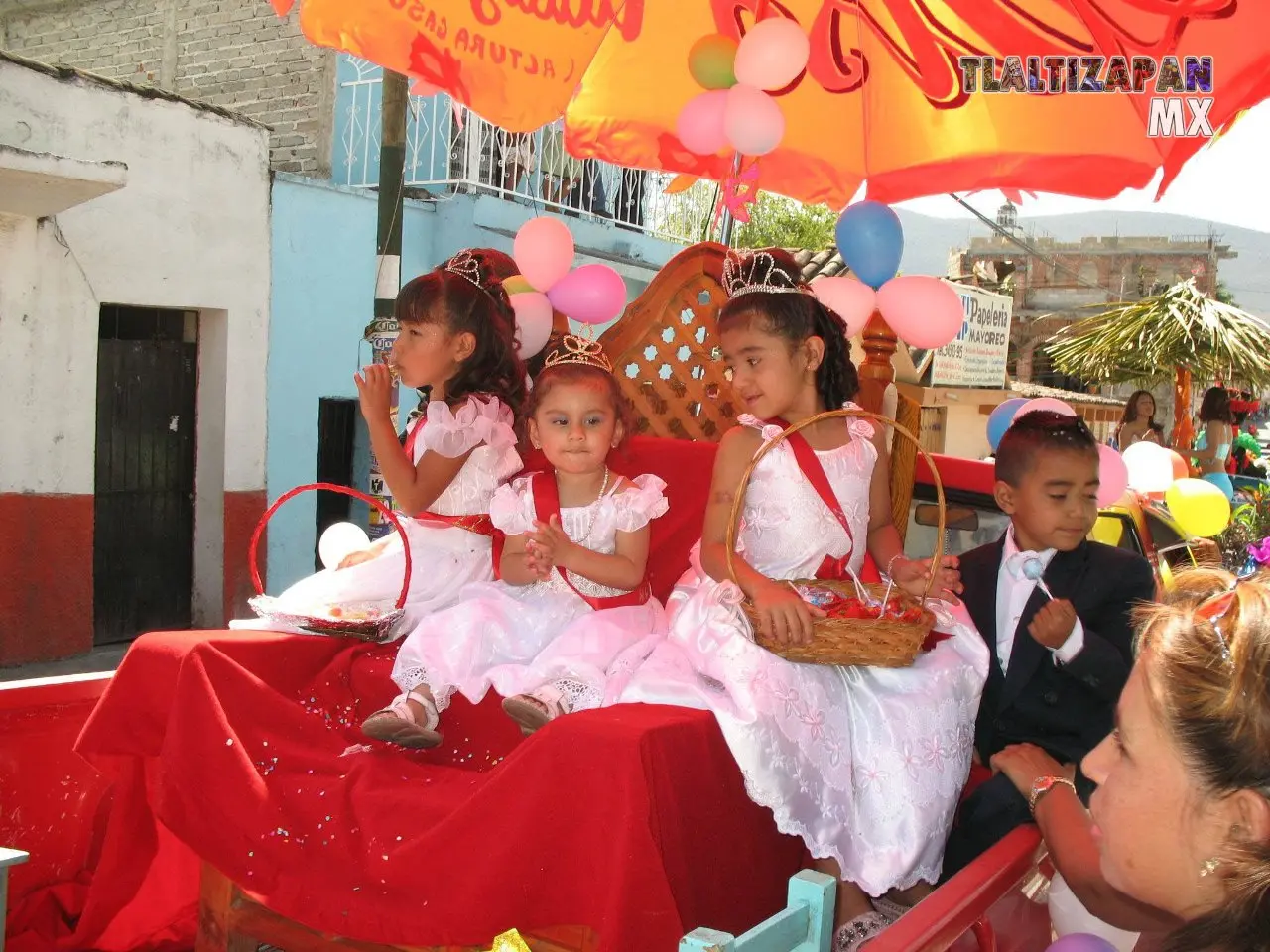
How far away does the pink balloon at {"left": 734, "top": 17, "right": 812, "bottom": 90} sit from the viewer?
3.83 meters

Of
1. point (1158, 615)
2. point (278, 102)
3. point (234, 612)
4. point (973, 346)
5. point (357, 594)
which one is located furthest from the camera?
point (973, 346)

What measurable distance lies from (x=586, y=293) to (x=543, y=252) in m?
0.22

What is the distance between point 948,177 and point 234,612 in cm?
672

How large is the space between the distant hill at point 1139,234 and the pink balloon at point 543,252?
37.1 m

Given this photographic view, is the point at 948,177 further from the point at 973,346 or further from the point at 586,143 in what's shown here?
the point at 973,346

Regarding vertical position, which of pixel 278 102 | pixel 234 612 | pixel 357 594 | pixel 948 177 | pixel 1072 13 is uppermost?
pixel 278 102

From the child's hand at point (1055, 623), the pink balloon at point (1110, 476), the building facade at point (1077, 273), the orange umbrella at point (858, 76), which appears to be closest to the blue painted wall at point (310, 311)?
the orange umbrella at point (858, 76)

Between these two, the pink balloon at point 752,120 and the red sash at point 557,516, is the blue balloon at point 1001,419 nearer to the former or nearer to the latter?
the pink balloon at point 752,120

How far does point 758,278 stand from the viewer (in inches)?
139

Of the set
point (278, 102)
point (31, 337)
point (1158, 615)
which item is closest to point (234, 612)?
point (31, 337)

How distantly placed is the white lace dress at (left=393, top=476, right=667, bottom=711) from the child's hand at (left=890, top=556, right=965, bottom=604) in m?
0.68

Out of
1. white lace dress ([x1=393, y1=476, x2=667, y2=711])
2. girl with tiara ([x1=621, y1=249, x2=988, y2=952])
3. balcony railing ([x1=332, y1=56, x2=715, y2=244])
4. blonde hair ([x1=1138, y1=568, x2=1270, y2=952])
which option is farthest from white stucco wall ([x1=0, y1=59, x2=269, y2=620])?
blonde hair ([x1=1138, y1=568, x2=1270, y2=952])

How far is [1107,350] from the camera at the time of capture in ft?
41.6

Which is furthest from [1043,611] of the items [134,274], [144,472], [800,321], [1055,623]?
[144,472]
